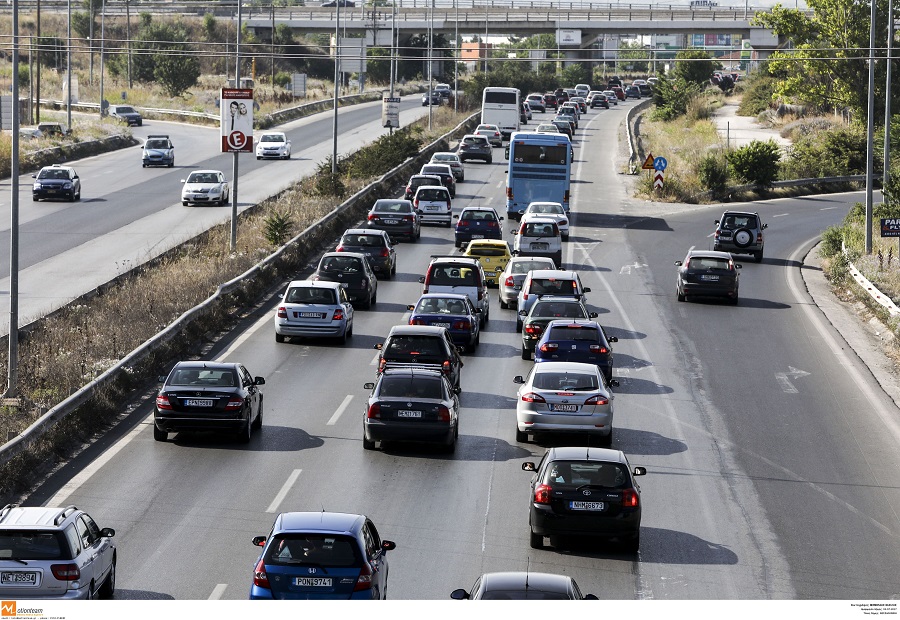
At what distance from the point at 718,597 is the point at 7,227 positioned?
40.7 metres

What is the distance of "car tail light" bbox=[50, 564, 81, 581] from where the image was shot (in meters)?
13.1

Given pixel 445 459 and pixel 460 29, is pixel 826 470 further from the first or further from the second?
pixel 460 29

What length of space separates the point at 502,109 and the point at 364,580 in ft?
275

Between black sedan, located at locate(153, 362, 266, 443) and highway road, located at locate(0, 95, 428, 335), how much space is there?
10.1 m

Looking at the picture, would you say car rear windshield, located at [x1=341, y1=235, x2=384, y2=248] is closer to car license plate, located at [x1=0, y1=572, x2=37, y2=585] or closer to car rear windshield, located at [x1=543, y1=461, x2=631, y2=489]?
car rear windshield, located at [x1=543, y1=461, x2=631, y2=489]

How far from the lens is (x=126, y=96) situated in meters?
115

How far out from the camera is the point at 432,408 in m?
21.6

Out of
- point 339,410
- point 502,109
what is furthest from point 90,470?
point 502,109

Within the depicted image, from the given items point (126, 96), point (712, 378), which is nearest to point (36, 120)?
point (126, 96)

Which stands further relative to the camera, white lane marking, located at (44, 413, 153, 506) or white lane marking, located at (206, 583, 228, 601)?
white lane marking, located at (44, 413, 153, 506)

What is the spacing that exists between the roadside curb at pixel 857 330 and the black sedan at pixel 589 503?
38.1ft

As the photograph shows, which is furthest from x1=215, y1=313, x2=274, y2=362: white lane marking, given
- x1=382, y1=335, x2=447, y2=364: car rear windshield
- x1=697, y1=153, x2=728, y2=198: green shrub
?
x1=697, y1=153, x2=728, y2=198: green shrub

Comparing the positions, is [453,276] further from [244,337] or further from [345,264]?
[244,337]

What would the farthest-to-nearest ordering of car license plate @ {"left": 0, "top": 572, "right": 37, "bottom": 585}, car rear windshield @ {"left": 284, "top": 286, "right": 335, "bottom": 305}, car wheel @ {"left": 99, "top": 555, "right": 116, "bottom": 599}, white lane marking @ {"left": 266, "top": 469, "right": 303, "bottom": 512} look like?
car rear windshield @ {"left": 284, "top": 286, "right": 335, "bottom": 305} → white lane marking @ {"left": 266, "top": 469, "right": 303, "bottom": 512} → car wheel @ {"left": 99, "top": 555, "right": 116, "bottom": 599} → car license plate @ {"left": 0, "top": 572, "right": 37, "bottom": 585}
